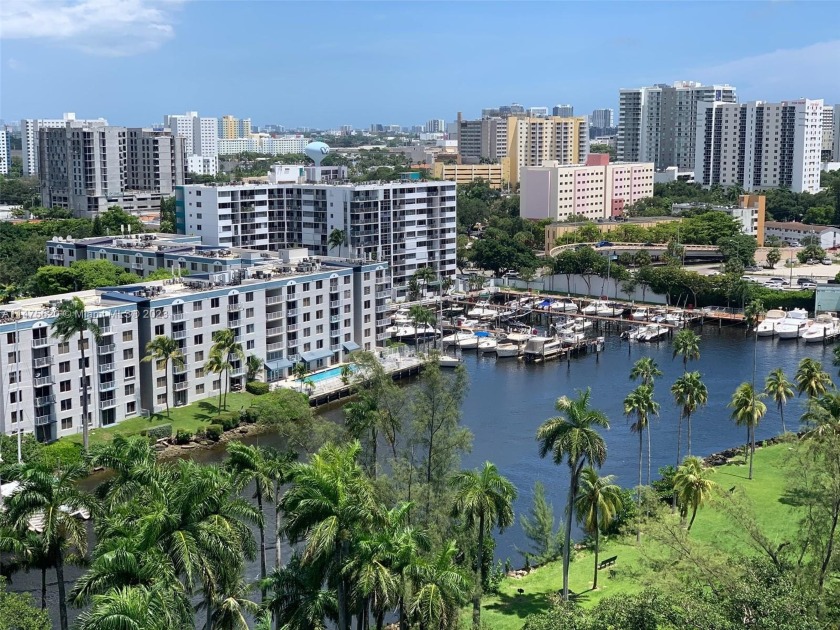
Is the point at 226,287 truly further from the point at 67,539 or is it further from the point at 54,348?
the point at 67,539

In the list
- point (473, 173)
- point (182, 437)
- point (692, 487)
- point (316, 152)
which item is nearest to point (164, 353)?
point (182, 437)

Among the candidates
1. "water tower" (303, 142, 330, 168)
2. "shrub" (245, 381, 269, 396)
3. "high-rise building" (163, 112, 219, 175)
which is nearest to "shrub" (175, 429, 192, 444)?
"shrub" (245, 381, 269, 396)

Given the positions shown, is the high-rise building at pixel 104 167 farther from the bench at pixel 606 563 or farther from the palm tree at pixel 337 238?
the bench at pixel 606 563

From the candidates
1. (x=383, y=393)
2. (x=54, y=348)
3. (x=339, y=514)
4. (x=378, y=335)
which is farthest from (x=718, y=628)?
(x=378, y=335)

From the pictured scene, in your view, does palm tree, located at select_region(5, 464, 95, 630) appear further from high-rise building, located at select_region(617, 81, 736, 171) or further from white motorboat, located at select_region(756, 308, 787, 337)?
high-rise building, located at select_region(617, 81, 736, 171)

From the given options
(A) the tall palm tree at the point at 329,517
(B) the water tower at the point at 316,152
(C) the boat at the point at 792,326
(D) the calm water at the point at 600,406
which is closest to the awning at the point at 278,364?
(D) the calm water at the point at 600,406

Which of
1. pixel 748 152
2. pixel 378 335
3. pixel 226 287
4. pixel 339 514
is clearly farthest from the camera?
pixel 748 152
